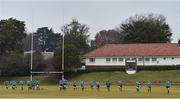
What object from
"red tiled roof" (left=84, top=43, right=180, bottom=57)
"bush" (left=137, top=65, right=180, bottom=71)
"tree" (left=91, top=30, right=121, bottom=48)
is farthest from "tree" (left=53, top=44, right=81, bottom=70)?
"tree" (left=91, top=30, right=121, bottom=48)

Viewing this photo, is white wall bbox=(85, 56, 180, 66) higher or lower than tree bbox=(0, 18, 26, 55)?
lower

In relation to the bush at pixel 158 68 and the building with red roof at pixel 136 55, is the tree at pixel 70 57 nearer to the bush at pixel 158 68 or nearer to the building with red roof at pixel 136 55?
the building with red roof at pixel 136 55

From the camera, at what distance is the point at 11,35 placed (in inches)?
3748

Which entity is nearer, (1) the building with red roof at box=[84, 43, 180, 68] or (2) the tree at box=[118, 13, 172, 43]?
(1) the building with red roof at box=[84, 43, 180, 68]

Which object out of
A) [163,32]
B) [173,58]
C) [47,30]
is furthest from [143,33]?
[47,30]

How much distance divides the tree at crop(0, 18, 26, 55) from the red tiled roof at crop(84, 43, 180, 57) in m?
12.0

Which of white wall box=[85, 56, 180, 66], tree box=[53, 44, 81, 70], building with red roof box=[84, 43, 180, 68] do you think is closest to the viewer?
tree box=[53, 44, 81, 70]

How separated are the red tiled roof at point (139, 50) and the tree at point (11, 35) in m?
12.0

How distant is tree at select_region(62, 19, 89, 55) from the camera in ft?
420

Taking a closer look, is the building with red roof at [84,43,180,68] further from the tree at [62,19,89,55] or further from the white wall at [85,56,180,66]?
the tree at [62,19,89,55]

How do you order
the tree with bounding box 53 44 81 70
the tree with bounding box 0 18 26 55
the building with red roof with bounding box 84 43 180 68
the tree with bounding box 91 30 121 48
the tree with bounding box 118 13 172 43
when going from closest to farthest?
1. the tree with bounding box 53 44 81 70
2. the building with red roof with bounding box 84 43 180 68
3. the tree with bounding box 0 18 26 55
4. the tree with bounding box 118 13 172 43
5. the tree with bounding box 91 30 121 48

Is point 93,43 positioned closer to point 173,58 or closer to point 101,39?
point 101,39

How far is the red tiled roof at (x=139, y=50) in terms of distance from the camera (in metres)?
94.1

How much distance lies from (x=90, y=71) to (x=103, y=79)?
7778 millimetres
